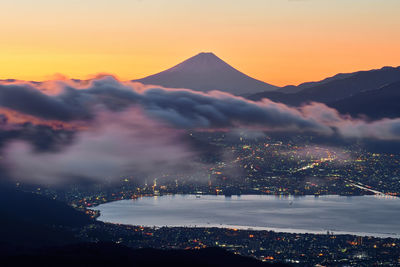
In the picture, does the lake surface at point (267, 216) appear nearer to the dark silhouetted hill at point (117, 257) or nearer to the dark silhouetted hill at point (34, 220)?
the dark silhouetted hill at point (34, 220)

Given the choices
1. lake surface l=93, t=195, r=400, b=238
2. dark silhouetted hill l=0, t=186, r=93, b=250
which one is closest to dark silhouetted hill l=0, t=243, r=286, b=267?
dark silhouetted hill l=0, t=186, r=93, b=250

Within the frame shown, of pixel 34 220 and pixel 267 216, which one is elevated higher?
pixel 267 216

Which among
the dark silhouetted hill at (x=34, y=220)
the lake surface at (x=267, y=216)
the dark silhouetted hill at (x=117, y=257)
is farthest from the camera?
the lake surface at (x=267, y=216)

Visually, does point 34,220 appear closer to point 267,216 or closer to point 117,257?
point 117,257

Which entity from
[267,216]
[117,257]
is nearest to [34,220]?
[117,257]

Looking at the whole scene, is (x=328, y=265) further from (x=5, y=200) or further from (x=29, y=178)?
(x=29, y=178)

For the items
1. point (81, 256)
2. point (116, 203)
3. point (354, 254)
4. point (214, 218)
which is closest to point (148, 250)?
point (81, 256)

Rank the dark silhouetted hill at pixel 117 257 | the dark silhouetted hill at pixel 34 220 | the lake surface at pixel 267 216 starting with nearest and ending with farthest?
the dark silhouetted hill at pixel 117 257 < the dark silhouetted hill at pixel 34 220 < the lake surface at pixel 267 216

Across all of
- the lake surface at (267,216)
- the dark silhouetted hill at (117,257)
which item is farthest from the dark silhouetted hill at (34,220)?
the lake surface at (267,216)

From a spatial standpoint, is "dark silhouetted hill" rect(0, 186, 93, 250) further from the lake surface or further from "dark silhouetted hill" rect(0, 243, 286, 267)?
the lake surface
